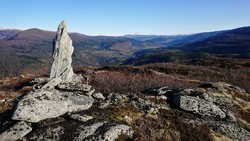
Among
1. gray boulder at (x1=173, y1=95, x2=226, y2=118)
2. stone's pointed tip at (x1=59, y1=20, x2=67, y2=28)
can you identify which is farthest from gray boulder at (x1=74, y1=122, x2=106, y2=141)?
stone's pointed tip at (x1=59, y1=20, x2=67, y2=28)

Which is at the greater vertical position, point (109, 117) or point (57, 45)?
point (57, 45)

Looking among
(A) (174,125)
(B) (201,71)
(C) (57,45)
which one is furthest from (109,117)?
(B) (201,71)

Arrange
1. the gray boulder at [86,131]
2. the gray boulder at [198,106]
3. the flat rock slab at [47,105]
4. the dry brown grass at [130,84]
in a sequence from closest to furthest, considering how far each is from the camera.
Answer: the gray boulder at [86,131], the flat rock slab at [47,105], the gray boulder at [198,106], the dry brown grass at [130,84]

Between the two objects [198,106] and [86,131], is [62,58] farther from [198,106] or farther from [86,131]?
[198,106]

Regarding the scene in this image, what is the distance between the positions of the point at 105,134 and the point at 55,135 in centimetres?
296

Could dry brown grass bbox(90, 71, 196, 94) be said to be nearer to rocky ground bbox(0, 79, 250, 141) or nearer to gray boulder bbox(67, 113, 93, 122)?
rocky ground bbox(0, 79, 250, 141)

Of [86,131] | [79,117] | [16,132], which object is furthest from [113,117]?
[16,132]

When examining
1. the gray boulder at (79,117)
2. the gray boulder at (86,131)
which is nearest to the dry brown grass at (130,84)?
the gray boulder at (79,117)

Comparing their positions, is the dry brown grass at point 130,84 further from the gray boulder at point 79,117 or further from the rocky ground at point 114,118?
the gray boulder at point 79,117

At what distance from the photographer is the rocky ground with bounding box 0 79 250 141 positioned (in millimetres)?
17281

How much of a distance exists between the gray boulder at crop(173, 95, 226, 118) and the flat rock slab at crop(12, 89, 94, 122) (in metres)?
7.29

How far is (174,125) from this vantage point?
1978 cm

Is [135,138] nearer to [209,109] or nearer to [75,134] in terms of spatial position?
[75,134]

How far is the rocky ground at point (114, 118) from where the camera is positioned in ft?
56.7
